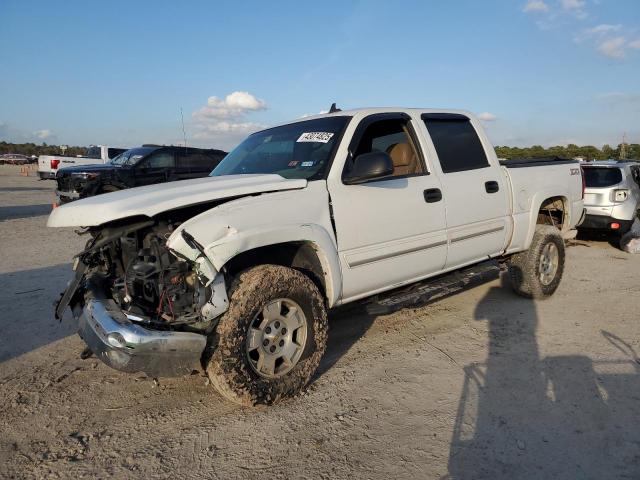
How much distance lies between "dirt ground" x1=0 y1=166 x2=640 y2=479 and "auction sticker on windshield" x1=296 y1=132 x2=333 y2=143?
1.81 m

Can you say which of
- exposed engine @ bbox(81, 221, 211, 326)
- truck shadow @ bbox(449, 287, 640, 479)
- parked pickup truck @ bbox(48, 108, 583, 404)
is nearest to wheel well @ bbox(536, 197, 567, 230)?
parked pickup truck @ bbox(48, 108, 583, 404)

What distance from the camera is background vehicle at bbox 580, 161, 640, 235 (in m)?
8.86

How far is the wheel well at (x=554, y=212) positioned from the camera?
5828 mm

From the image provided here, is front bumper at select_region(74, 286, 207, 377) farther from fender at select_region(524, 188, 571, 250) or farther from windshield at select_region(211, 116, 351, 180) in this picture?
fender at select_region(524, 188, 571, 250)

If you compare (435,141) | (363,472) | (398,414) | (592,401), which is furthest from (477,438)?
(435,141)

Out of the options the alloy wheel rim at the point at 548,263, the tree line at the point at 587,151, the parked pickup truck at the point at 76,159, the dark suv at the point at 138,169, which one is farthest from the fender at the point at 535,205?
the tree line at the point at 587,151

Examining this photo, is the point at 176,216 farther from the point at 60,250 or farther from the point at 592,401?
the point at 60,250

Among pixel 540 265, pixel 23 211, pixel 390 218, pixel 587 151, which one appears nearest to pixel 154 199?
pixel 390 218

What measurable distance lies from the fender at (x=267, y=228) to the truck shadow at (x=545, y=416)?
52.0 inches

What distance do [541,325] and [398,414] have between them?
2.36 meters

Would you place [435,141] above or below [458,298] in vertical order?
above

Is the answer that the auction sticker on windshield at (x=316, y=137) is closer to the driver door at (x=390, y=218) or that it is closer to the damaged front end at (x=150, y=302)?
the driver door at (x=390, y=218)

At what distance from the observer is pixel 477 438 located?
288 cm

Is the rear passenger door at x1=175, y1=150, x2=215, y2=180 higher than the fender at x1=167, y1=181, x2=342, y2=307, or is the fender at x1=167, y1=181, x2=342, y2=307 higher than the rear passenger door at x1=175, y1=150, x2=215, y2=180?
the rear passenger door at x1=175, y1=150, x2=215, y2=180
